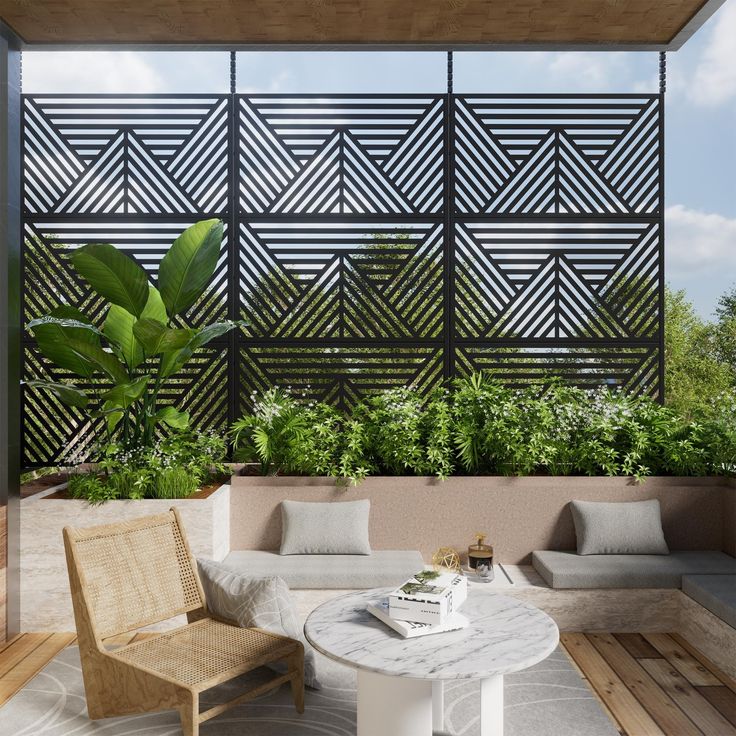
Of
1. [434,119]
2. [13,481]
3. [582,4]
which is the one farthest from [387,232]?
[13,481]

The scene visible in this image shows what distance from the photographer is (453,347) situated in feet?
16.6

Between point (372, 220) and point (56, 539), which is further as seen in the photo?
point (372, 220)

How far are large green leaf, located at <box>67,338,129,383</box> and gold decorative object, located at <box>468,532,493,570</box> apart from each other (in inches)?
93.7

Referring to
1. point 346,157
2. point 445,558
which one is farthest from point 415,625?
point 346,157

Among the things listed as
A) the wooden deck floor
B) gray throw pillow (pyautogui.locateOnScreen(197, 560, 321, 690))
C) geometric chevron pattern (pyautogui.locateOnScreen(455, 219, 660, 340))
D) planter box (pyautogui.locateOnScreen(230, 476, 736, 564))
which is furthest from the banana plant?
geometric chevron pattern (pyautogui.locateOnScreen(455, 219, 660, 340))

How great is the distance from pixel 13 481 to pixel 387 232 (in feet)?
9.70

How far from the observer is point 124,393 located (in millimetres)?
4047

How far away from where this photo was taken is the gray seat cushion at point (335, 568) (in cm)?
378

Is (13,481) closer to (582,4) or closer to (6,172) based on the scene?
(6,172)

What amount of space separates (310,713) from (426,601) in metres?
0.88

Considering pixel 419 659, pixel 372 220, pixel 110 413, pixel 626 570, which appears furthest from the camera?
Answer: pixel 372 220

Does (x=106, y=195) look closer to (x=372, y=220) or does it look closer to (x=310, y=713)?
(x=372, y=220)

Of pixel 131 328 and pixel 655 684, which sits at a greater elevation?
pixel 131 328

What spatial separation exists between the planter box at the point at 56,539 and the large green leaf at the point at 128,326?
955mm
